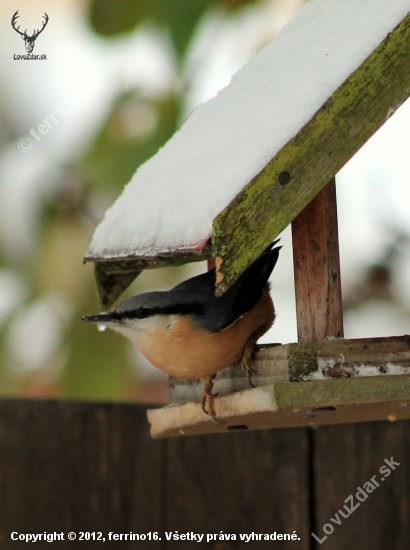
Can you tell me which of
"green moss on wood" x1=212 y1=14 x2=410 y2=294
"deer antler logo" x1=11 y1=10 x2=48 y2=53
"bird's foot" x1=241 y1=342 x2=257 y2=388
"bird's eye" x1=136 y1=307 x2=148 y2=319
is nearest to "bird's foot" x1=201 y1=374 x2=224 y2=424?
"bird's foot" x1=241 y1=342 x2=257 y2=388

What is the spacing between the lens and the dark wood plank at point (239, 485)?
3148 millimetres

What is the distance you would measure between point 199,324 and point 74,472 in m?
1.07

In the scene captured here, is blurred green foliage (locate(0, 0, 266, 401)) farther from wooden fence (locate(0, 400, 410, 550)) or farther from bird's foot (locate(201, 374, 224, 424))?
bird's foot (locate(201, 374, 224, 424))

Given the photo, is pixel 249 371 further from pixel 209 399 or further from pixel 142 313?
pixel 142 313

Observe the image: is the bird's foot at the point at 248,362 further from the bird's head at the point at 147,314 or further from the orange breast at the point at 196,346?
the bird's head at the point at 147,314

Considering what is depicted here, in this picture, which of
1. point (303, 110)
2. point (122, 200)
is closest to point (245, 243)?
point (303, 110)

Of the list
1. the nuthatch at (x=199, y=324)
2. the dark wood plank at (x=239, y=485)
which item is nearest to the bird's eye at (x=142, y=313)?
the nuthatch at (x=199, y=324)

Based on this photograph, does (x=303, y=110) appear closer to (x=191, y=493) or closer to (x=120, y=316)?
(x=120, y=316)

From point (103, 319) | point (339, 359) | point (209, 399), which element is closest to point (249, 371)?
point (209, 399)

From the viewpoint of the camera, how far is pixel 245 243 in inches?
82.4

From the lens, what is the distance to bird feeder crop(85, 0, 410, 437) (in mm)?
2115

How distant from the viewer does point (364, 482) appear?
122 inches

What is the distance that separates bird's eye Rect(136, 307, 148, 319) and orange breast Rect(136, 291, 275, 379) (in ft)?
0.20

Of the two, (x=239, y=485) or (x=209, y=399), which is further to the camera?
(x=239, y=485)
